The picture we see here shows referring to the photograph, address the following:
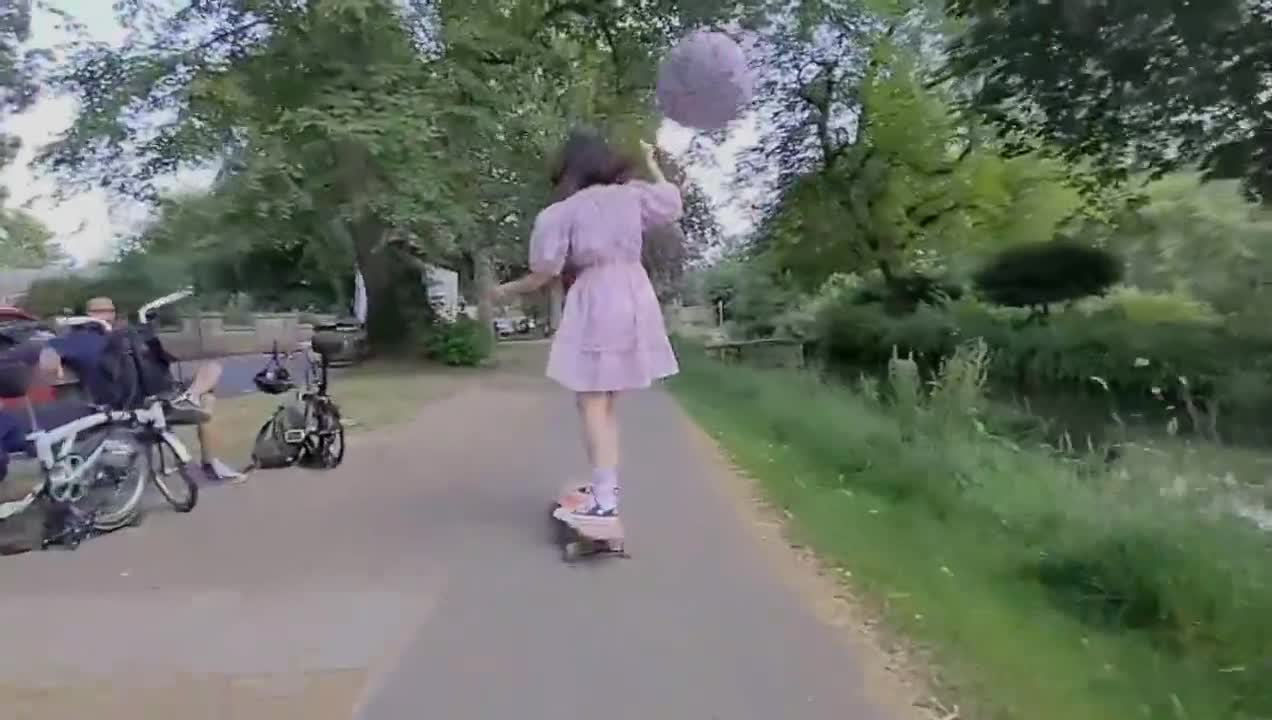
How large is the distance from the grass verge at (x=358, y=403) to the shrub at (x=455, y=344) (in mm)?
2014

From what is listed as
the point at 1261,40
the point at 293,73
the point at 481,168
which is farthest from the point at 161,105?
the point at 1261,40

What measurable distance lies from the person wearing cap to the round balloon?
3.80m

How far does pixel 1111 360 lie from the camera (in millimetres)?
22172

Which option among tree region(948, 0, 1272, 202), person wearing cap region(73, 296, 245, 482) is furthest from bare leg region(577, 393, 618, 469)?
tree region(948, 0, 1272, 202)

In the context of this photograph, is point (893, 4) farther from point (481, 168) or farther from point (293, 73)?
point (293, 73)

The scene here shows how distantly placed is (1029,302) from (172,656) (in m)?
26.1

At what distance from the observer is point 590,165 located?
552 cm

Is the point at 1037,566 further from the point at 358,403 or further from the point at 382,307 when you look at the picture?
the point at 382,307

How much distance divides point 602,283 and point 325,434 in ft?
13.5

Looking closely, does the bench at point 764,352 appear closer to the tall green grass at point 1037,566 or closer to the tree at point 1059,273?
the tree at point 1059,273

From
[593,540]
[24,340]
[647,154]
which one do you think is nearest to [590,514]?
[593,540]

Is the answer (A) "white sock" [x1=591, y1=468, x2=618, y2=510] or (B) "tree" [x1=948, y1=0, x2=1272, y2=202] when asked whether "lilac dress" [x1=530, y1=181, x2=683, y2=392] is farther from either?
(B) "tree" [x1=948, y1=0, x2=1272, y2=202]

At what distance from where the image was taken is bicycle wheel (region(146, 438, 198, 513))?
709 centimetres

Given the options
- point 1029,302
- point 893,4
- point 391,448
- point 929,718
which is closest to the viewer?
point 929,718
